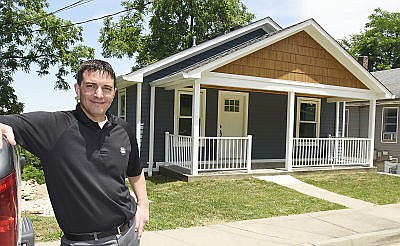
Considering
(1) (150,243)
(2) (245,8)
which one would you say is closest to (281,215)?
(1) (150,243)

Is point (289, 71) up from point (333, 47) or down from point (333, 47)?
down

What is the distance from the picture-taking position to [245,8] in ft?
95.9

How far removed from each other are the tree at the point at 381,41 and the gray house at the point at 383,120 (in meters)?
22.5

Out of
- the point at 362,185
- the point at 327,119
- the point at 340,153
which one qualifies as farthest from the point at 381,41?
the point at 362,185

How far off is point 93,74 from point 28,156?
352 inches

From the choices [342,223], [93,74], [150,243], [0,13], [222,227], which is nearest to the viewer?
[93,74]

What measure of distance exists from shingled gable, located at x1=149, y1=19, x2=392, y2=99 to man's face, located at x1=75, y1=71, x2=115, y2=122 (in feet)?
25.0

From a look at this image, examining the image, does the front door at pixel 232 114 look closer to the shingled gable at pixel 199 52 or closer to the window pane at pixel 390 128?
the shingled gable at pixel 199 52

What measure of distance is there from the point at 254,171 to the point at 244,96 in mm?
3153

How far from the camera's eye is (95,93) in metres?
2.19

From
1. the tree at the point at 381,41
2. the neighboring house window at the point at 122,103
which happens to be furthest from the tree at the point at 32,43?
the tree at the point at 381,41

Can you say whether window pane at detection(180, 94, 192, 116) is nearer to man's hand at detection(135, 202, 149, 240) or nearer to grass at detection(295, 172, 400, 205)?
grass at detection(295, 172, 400, 205)

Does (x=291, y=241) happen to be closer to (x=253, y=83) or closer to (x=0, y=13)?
(x=253, y=83)

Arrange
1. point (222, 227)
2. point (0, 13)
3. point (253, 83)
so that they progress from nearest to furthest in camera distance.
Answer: point (222, 227) < point (253, 83) < point (0, 13)
